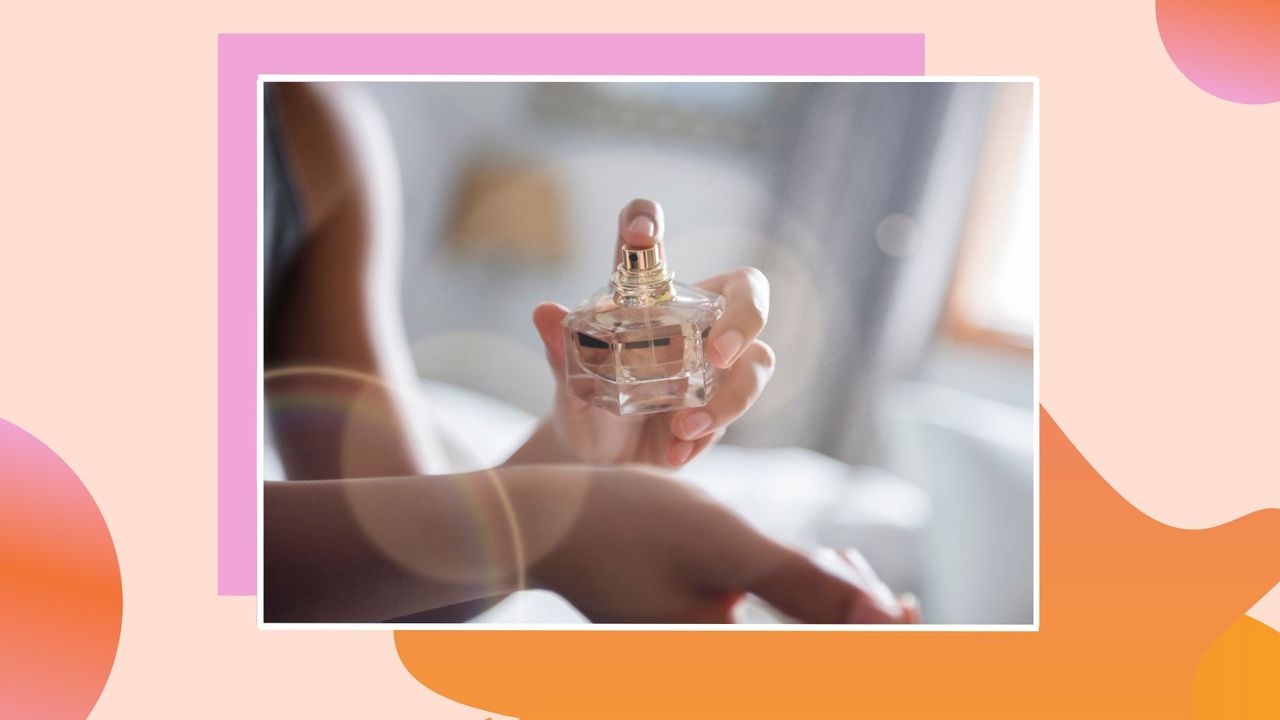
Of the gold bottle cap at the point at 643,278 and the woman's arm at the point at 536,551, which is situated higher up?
the gold bottle cap at the point at 643,278

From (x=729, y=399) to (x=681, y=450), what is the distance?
80mm

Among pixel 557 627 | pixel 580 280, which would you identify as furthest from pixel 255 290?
pixel 557 627

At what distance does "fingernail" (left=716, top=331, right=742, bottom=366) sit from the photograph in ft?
0.32

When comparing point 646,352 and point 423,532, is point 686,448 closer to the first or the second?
point 646,352

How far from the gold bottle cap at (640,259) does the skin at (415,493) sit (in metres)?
0.10

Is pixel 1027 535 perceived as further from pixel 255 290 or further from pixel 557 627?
pixel 255 290

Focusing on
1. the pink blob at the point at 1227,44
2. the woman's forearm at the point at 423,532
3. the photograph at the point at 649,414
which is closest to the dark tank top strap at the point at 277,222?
the photograph at the point at 649,414

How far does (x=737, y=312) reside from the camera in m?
1.68

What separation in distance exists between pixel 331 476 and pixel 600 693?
36 centimetres

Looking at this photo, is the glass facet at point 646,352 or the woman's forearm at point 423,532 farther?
the woman's forearm at point 423,532

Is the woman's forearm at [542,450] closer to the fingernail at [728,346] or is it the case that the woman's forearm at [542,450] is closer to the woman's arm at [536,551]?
the woman's arm at [536,551]

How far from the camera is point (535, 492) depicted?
5.83 ft

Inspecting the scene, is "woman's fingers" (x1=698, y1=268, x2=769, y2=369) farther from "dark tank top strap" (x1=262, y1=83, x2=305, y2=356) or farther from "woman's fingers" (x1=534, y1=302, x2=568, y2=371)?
"dark tank top strap" (x1=262, y1=83, x2=305, y2=356)

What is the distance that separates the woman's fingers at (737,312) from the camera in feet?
5.43
